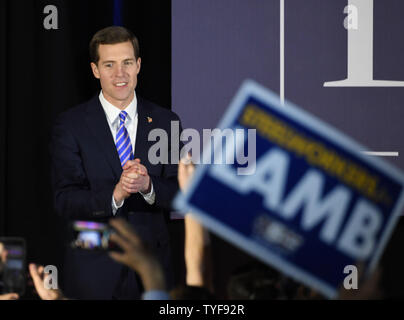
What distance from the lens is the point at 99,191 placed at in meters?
3.27

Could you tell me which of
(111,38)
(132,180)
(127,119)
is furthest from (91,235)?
(111,38)

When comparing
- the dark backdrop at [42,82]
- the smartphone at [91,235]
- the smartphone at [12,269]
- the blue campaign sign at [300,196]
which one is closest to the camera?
the smartphone at [12,269]

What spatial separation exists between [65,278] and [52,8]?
1.44 metres

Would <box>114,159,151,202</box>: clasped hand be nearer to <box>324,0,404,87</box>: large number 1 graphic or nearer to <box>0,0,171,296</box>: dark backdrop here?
<box>0,0,171,296</box>: dark backdrop

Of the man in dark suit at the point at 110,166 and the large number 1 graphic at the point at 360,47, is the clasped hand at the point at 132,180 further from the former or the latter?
the large number 1 graphic at the point at 360,47

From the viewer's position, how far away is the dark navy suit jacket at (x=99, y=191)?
3.28 m

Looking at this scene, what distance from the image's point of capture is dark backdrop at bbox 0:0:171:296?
134 inches

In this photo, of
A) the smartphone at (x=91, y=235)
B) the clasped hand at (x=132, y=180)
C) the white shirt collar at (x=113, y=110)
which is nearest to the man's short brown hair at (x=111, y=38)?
the white shirt collar at (x=113, y=110)

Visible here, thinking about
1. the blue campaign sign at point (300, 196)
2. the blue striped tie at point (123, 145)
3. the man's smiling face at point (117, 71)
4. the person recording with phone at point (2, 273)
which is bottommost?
the person recording with phone at point (2, 273)

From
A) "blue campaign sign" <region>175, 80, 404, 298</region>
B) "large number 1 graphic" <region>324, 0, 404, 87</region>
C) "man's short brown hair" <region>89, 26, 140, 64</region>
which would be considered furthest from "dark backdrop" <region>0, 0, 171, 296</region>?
"large number 1 graphic" <region>324, 0, 404, 87</region>

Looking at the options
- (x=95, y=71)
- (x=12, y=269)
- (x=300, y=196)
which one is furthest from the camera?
(x=95, y=71)

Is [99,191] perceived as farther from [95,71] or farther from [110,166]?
[95,71]

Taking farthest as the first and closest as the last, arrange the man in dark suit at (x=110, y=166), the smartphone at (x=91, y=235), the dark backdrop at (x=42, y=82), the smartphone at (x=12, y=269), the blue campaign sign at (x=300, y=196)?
1. the dark backdrop at (x=42, y=82)
2. the man in dark suit at (x=110, y=166)
3. the smartphone at (x=91, y=235)
4. the blue campaign sign at (x=300, y=196)
5. the smartphone at (x=12, y=269)

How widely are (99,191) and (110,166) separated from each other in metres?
0.14
